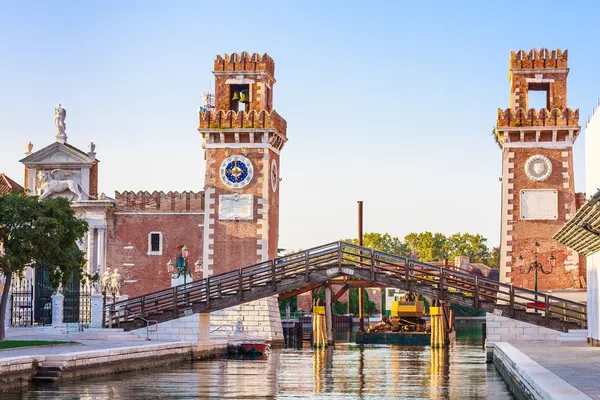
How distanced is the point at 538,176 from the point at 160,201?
1830cm

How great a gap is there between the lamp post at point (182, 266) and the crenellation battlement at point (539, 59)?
17181mm

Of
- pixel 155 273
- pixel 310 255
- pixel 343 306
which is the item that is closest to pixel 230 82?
pixel 155 273

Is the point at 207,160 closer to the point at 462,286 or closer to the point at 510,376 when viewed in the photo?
the point at 462,286

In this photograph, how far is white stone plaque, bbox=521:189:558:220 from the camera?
→ 171ft

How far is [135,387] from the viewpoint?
1109 inches

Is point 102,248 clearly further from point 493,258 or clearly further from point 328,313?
point 493,258

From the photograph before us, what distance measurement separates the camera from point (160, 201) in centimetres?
5750

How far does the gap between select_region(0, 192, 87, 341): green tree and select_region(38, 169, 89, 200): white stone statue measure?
19.4m

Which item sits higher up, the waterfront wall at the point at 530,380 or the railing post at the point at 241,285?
the railing post at the point at 241,285

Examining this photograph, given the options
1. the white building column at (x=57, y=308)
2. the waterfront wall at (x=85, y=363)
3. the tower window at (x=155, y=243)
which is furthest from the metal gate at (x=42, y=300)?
the waterfront wall at (x=85, y=363)

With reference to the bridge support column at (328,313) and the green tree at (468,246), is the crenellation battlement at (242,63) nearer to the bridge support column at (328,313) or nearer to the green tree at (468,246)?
the bridge support column at (328,313)

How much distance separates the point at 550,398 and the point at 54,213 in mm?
23429

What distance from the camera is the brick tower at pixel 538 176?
51.8m

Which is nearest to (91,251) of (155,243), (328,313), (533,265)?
(155,243)
